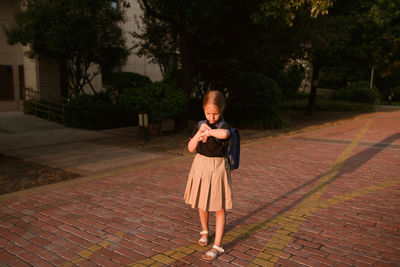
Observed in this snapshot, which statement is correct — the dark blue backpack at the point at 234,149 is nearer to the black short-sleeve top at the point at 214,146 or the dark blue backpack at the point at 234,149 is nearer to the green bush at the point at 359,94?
the black short-sleeve top at the point at 214,146

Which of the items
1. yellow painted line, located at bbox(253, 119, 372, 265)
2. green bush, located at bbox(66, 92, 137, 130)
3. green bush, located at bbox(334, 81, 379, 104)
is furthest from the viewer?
green bush, located at bbox(334, 81, 379, 104)

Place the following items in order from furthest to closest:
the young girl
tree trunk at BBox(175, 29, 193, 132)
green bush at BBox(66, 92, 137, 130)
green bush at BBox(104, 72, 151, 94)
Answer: green bush at BBox(104, 72, 151, 94), green bush at BBox(66, 92, 137, 130), tree trunk at BBox(175, 29, 193, 132), the young girl

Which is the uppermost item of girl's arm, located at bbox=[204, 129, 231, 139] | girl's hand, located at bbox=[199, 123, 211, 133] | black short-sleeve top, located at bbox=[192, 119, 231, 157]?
girl's hand, located at bbox=[199, 123, 211, 133]

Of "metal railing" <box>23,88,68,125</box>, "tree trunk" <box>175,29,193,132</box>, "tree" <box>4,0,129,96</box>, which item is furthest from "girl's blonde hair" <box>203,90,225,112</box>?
"metal railing" <box>23,88,68,125</box>

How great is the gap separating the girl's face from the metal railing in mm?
12736

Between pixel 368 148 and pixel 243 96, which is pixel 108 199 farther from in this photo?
pixel 243 96

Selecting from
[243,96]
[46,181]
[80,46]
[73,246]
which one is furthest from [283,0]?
[80,46]

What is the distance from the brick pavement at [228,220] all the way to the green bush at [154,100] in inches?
148

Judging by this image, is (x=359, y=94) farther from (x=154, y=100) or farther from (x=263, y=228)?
(x=263, y=228)

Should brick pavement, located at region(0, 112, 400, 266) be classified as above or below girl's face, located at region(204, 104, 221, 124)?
below

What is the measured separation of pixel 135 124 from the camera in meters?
15.5

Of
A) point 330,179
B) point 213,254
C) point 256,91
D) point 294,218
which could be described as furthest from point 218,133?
point 256,91

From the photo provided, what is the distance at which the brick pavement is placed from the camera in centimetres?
335

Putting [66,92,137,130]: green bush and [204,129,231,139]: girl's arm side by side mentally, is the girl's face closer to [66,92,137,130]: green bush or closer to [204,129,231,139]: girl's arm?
[204,129,231,139]: girl's arm
